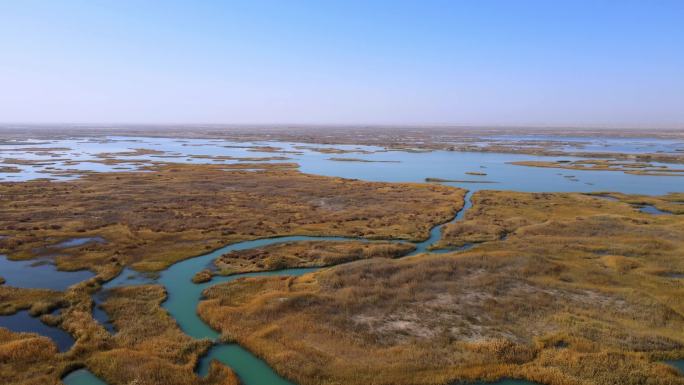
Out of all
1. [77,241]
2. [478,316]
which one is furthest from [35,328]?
[478,316]

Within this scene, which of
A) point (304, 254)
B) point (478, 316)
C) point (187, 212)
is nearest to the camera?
point (478, 316)

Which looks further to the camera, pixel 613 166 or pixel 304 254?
pixel 613 166

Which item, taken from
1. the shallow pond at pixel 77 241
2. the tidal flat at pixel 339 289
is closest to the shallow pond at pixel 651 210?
the tidal flat at pixel 339 289

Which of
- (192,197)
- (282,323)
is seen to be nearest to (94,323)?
(282,323)

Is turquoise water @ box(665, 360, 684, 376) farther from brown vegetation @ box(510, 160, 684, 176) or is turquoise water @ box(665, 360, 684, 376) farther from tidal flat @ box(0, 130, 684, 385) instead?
brown vegetation @ box(510, 160, 684, 176)

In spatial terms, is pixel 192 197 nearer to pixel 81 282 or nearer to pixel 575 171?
pixel 81 282

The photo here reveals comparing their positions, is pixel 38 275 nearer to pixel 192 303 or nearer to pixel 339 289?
pixel 192 303

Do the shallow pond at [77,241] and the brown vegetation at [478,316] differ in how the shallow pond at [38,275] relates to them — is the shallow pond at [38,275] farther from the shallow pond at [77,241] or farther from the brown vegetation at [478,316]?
the brown vegetation at [478,316]
